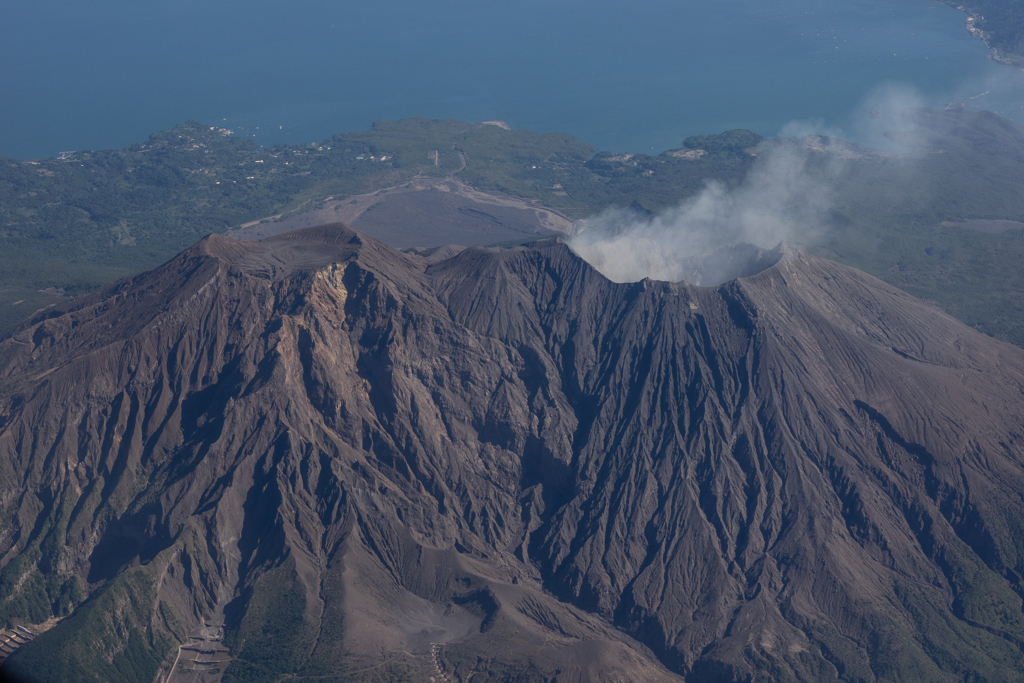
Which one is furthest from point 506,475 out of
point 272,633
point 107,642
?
point 107,642

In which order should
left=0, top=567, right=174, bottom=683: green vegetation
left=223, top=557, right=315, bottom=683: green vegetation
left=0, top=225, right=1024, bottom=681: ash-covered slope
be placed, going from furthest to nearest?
1. left=0, top=225, right=1024, bottom=681: ash-covered slope
2. left=223, top=557, right=315, bottom=683: green vegetation
3. left=0, top=567, right=174, bottom=683: green vegetation

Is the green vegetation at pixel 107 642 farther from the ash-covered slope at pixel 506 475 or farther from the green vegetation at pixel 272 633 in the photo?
the green vegetation at pixel 272 633

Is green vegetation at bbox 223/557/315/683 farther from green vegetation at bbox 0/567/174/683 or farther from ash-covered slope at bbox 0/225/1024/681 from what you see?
green vegetation at bbox 0/567/174/683

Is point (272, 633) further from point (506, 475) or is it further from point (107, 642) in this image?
point (506, 475)

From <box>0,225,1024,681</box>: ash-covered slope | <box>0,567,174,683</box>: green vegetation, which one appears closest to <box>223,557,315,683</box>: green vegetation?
<box>0,225,1024,681</box>: ash-covered slope

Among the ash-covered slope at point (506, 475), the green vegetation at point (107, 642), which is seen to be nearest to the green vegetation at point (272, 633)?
the ash-covered slope at point (506, 475)

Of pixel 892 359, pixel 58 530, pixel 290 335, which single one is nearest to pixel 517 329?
pixel 290 335

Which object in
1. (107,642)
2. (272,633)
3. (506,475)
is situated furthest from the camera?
(506,475)

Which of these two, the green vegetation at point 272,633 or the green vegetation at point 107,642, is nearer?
the green vegetation at point 107,642
